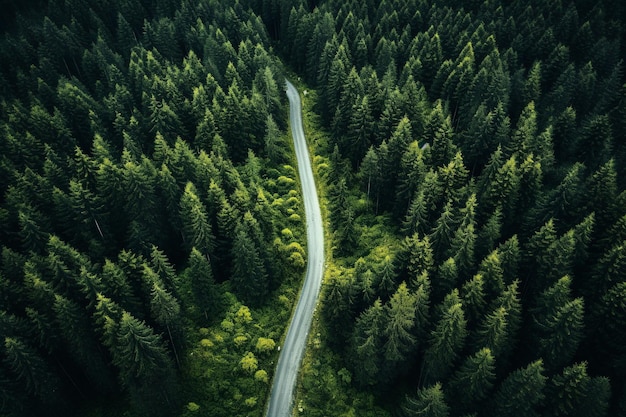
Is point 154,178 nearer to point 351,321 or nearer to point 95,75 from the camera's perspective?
point 351,321

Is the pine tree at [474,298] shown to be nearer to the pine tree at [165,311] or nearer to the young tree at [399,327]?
the young tree at [399,327]

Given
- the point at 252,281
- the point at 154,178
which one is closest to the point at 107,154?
the point at 154,178

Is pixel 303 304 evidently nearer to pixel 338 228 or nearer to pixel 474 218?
pixel 338 228

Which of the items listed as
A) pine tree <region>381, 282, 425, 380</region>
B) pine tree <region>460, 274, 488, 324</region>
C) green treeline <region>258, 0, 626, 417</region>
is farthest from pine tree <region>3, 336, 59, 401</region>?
pine tree <region>460, 274, 488, 324</region>

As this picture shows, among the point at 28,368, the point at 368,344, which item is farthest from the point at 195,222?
the point at 368,344

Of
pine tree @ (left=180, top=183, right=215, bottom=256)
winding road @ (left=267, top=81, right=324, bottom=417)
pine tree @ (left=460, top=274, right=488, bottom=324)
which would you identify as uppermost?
pine tree @ (left=180, top=183, right=215, bottom=256)

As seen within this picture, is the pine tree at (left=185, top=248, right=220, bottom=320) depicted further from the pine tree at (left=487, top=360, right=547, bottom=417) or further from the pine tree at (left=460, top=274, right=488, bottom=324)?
the pine tree at (left=487, top=360, right=547, bottom=417)
